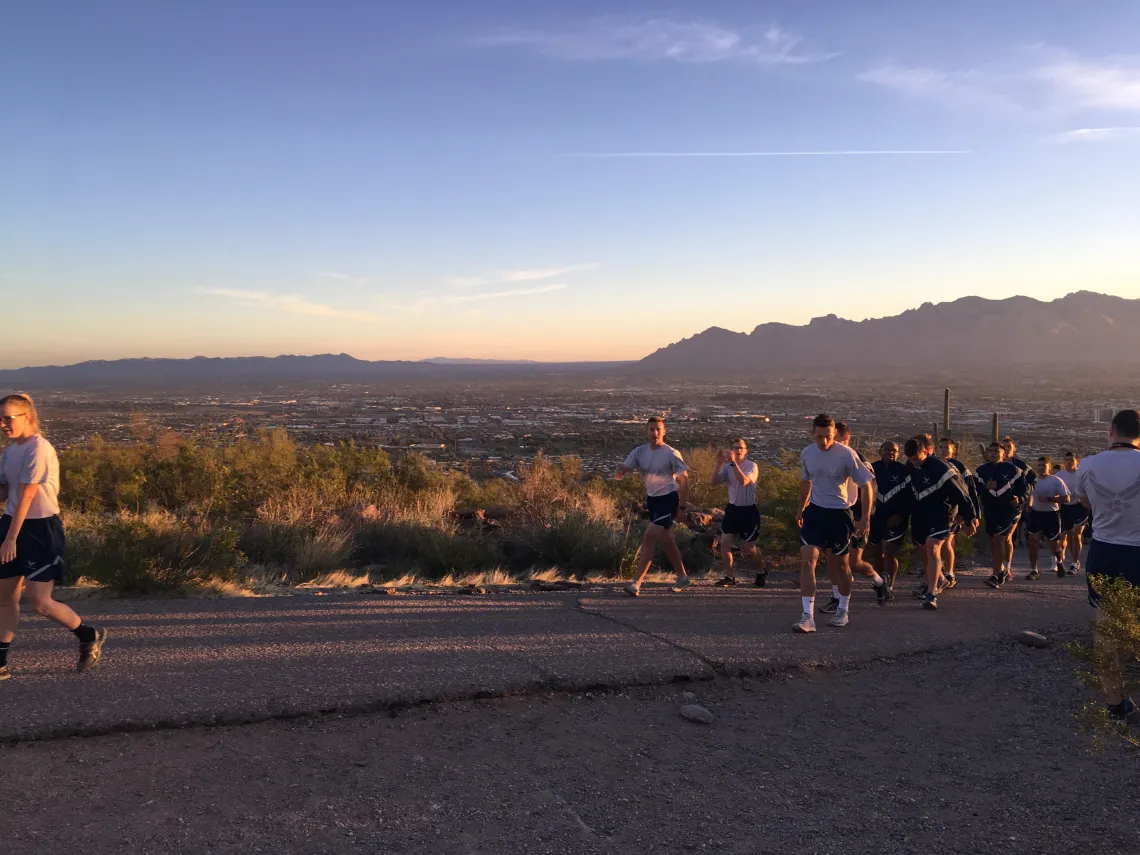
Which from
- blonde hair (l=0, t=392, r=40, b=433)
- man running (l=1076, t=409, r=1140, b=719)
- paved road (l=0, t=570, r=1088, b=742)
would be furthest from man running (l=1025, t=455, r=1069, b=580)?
blonde hair (l=0, t=392, r=40, b=433)

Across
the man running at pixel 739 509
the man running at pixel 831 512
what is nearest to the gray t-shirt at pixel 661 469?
the man running at pixel 739 509

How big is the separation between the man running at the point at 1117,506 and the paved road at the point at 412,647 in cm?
185

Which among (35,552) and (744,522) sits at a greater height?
(35,552)

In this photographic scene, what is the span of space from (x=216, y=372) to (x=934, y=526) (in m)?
157

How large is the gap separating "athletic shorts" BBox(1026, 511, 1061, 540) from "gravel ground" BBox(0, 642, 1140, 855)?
19.2 feet

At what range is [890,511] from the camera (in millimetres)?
9062

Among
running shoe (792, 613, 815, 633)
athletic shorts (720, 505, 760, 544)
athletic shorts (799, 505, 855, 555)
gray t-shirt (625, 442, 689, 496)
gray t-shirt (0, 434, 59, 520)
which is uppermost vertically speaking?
gray t-shirt (0, 434, 59, 520)

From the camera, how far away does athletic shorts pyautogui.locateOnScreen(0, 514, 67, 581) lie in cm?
528

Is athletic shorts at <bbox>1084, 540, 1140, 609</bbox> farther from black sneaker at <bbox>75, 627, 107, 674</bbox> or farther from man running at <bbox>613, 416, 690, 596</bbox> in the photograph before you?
black sneaker at <bbox>75, 627, 107, 674</bbox>

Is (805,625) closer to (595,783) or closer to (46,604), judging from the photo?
(595,783)

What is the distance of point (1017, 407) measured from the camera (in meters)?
60.9

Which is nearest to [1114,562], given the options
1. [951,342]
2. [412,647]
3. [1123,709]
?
[1123,709]

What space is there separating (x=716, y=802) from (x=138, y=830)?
265 centimetres

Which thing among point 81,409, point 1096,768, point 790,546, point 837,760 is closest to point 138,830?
point 837,760
